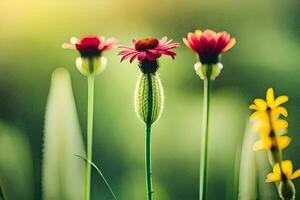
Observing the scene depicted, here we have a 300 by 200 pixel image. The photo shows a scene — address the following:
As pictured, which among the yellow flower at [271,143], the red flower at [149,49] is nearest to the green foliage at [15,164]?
the red flower at [149,49]

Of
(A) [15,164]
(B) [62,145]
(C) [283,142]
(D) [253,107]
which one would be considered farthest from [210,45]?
(A) [15,164]

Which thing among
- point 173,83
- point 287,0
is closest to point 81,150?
point 173,83

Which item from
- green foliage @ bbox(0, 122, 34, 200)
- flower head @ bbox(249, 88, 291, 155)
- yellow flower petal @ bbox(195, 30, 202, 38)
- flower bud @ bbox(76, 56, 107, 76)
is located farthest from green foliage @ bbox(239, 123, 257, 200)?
green foliage @ bbox(0, 122, 34, 200)

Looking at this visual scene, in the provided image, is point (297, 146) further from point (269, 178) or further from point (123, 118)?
point (123, 118)

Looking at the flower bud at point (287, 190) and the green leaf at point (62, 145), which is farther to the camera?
the green leaf at point (62, 145)

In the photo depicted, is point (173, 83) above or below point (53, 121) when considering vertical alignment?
above

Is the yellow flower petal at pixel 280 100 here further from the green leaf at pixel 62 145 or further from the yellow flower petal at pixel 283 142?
the green leaf at pixel 62 145
